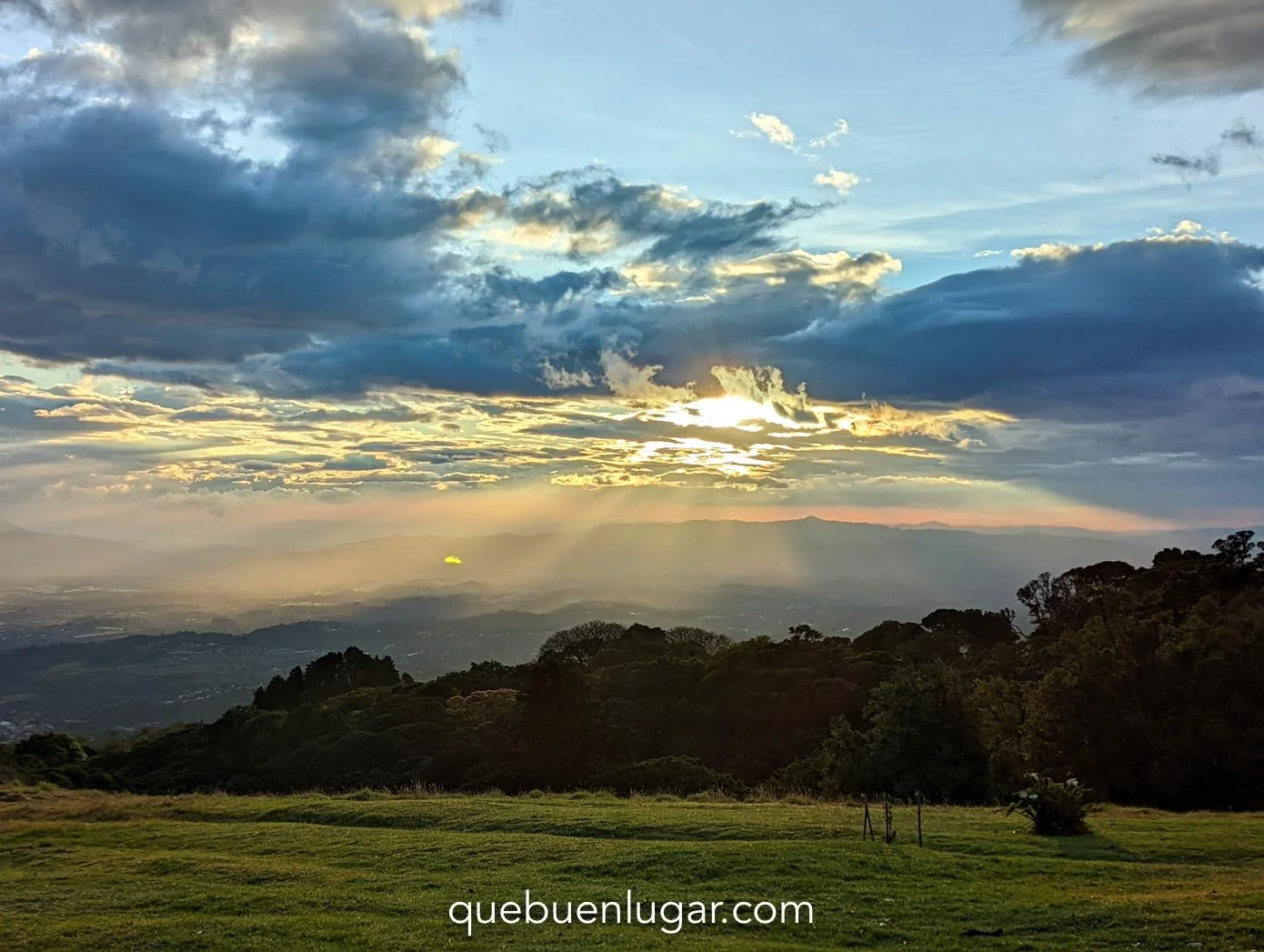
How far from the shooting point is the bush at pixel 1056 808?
19.0m

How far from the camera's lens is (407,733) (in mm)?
55750

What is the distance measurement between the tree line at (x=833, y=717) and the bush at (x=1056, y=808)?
398 inches

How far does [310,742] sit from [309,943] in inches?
1882

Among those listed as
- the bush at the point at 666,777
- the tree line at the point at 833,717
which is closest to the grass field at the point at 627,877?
the tree line at the point at 833,717

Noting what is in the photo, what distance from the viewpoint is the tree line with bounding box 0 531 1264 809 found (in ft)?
104

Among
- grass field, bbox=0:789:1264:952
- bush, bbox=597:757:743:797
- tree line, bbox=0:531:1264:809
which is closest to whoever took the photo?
grass field, bbox=0:789:1264:952

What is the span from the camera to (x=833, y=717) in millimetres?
50906

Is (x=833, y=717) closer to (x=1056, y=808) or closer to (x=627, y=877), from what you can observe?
(x=1056, y=808)

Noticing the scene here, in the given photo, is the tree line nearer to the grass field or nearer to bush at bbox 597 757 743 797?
bush at bbox 597 757 743 797

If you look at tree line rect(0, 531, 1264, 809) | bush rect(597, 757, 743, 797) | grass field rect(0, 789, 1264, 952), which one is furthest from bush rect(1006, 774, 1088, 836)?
bush rect(597, 757, 743, 797)

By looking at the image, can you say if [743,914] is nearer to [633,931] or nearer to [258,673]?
[633,931]

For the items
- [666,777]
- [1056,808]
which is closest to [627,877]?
[1056,808]

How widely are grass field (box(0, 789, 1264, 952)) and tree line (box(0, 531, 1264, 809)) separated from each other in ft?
30.0

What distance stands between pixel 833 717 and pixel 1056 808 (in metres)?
32.5
